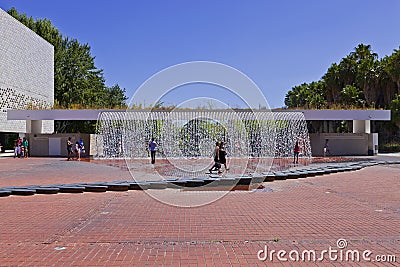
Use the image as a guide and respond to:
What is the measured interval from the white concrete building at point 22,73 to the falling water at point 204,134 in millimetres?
6795

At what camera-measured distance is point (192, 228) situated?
7.71 meters

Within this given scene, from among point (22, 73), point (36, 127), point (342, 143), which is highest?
point (22, 73)

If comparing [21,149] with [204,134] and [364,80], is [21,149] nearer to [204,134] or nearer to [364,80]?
[204,134]

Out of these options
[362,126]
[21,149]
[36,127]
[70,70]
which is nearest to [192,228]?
[21,149]

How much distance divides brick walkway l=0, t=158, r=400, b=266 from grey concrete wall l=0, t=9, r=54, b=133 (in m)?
28.4

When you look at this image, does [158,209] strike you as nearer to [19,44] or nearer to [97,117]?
[97,117]

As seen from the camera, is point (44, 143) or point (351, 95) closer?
point (44, 143)

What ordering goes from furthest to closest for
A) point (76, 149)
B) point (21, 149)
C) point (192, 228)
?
point (21, 149) → point (76, 149) → point (192, 228)

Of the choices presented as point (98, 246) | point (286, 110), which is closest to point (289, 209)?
point (98, 246)

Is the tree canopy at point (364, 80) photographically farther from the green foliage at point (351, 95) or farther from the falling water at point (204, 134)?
the falling water at point (204, 134)

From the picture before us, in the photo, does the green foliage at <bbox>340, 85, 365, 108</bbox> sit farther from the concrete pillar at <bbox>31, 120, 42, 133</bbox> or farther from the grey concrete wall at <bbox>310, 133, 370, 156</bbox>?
the concrete pillar at <bbox>31, 120, 42, 133</bbox>

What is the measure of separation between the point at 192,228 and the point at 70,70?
53954mm

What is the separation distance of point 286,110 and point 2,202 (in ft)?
78.2

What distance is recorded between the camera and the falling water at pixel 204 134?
104ft
